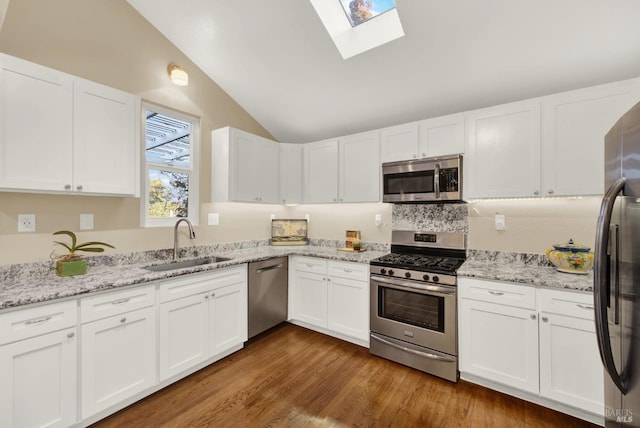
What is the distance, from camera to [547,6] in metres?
1.85

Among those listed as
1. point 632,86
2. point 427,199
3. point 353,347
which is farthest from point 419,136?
point 353,347

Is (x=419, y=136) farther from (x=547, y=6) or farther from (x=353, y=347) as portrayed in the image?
(x=353, y=347)

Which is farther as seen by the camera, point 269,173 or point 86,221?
point 269,173

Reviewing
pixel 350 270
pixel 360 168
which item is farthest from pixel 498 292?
pixel 360 168

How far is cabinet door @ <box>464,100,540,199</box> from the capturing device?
2.30 metres

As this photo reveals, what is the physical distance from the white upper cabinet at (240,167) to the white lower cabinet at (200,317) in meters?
0.93

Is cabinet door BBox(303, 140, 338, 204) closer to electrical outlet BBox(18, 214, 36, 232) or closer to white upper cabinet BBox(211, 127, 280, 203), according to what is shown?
white upper cabinet BBox(211, 127, 280, 203)

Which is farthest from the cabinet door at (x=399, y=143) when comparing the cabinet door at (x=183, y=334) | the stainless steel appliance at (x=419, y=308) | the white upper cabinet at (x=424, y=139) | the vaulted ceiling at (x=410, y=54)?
the cabinet door at (x=183, y=334)

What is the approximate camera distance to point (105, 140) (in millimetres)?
2104

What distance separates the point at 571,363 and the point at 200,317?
9.18ft

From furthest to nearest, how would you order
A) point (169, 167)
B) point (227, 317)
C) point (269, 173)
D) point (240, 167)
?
point (269, 173) < point (240, 167) < point (169, 167) < point (227, 317)

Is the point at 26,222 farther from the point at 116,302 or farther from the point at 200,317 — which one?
the point at 200,317

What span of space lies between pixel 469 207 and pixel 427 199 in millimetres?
520

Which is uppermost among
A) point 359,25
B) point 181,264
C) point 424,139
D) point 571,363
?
point 359,25
